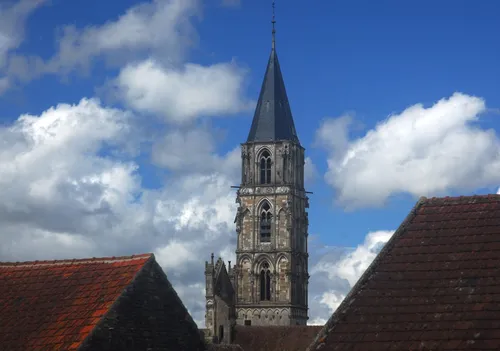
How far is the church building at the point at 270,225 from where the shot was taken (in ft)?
281

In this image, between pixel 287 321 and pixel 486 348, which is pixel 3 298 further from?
pixel 287 321

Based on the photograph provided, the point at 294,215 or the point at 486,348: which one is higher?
the point at 294,215

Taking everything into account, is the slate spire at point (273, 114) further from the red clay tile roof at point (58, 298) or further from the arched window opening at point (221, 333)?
the red clay tile roof at point (58, 298)

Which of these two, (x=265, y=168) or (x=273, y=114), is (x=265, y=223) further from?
(x=273, y=114)

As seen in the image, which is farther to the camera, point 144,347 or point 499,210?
point 144,347

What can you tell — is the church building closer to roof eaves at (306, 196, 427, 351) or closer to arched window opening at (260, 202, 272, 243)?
arched window opening at (260, 202, 272, 243)

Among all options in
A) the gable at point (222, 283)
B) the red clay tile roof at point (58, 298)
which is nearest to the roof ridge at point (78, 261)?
the red clay tile roof at point (58, 298)

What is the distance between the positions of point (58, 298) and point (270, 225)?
65.3m

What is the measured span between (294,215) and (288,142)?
6.18 meters

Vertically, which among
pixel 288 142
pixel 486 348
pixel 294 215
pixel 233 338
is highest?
pixel 288 142

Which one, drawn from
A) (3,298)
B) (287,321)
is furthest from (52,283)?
(287,321)

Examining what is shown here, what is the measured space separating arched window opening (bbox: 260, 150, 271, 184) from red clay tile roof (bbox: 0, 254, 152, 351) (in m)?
64.0

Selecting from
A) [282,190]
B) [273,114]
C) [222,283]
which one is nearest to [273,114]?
[273,114]

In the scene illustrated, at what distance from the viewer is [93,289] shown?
22141 millimetres
